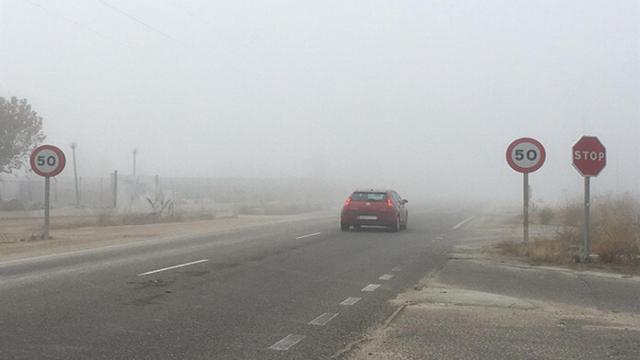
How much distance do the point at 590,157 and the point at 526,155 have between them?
191 cm

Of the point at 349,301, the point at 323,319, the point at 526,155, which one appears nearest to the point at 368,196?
the point at 526,155

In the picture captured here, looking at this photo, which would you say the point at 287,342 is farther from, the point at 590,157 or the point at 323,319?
the point at 590,157

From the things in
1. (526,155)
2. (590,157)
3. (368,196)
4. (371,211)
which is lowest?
(371,211)

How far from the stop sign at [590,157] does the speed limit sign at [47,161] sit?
12.3 m

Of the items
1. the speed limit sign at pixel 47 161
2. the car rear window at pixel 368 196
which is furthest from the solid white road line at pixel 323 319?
the car rear window at pixel 368 196

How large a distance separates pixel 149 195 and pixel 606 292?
1323 inches

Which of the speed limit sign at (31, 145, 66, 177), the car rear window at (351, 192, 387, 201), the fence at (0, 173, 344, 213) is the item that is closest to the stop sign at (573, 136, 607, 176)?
the car rear window at (351, 192, 387, 201)

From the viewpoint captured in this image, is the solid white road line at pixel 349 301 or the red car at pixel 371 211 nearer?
the solid white road line at pixel 349 301

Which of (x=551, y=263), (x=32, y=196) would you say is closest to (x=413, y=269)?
(x=551, y=263)

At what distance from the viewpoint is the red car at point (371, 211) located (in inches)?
802

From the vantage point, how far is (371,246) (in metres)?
15.4

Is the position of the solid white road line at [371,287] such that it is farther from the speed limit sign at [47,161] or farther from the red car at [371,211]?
the red car at [371,211]

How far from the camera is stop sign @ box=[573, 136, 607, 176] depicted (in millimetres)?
12328

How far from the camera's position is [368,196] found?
20953 millimetres
